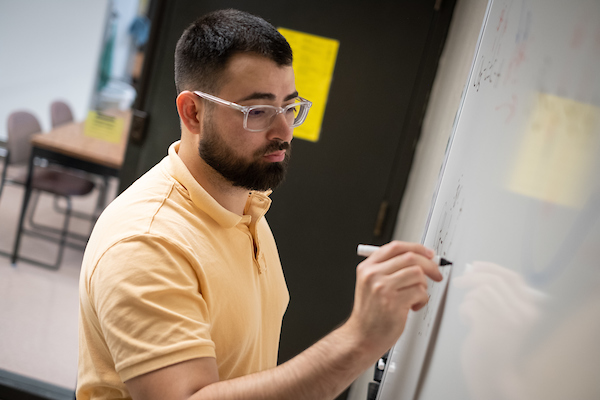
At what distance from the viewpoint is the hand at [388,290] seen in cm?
67

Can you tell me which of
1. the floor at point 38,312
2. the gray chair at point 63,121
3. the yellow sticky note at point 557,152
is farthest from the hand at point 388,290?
the gray chair at point 63,121

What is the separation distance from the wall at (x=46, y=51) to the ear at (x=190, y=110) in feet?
16.1

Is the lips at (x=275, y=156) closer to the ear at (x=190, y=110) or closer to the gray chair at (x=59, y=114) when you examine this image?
the ear at (x=190, y=110)

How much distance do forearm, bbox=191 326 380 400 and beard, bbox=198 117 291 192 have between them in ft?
1.35

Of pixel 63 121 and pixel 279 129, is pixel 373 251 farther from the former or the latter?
pixel 63 121

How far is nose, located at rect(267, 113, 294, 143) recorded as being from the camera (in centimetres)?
103

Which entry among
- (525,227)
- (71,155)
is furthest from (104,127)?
(525,227)

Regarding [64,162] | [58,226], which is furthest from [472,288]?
[58,226]

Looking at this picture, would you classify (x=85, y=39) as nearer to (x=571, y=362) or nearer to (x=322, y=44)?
(x=322, y=44)

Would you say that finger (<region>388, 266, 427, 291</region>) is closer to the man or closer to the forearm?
the man

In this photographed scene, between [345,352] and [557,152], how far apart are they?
1.28 ft

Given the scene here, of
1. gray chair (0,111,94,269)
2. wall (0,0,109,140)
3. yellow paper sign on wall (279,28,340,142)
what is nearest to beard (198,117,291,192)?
yellow paper sign on wall (279,28,340,142)

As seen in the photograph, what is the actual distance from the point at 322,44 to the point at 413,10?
35cm

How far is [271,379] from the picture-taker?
2.42ft
